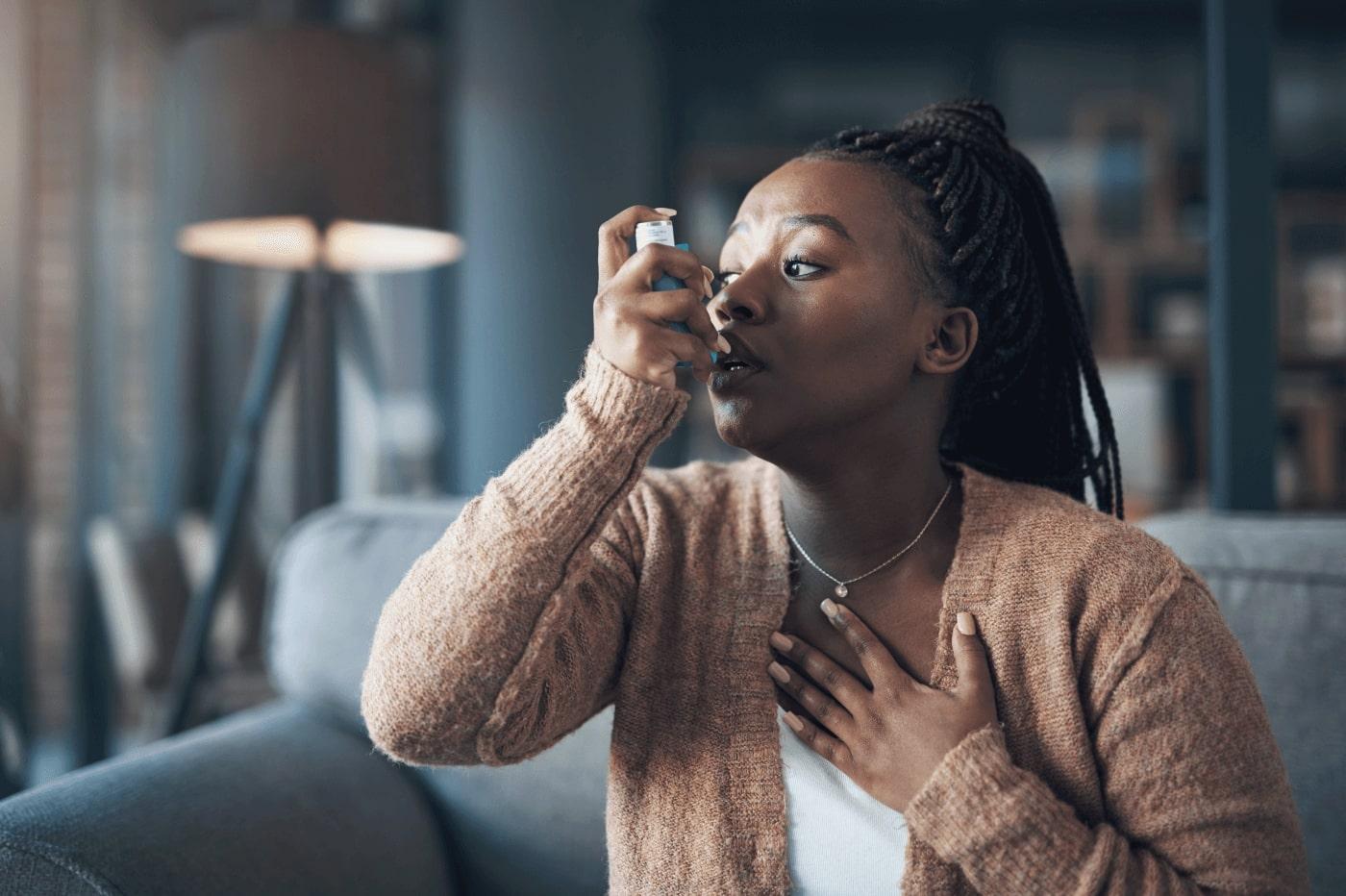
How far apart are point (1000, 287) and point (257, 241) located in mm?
1652

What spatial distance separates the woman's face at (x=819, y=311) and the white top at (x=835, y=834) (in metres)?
0.28

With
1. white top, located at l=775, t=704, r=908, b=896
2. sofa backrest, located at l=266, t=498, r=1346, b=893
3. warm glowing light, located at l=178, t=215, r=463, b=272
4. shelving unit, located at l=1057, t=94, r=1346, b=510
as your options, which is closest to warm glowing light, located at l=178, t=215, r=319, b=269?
warm glowing light, located at l=178, t=215, r=463, b=272

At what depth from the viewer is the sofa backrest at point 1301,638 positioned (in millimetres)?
1123

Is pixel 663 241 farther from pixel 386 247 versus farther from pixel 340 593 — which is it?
pixel 386 247

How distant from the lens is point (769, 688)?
→ 968mm

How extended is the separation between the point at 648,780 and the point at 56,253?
2.50 metres

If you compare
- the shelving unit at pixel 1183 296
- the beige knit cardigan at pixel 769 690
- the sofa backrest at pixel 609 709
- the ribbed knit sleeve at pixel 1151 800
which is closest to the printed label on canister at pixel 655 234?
the beige knit cardigan at pixel 769 690

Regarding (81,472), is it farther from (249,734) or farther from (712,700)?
(712,700)

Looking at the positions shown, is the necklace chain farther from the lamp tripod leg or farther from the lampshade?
Result: the lamp tripod leg

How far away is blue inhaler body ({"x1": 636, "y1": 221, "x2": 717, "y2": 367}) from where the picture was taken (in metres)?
0.86

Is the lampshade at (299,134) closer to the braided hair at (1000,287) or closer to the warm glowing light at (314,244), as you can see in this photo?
the warm glowing light at (314,244)

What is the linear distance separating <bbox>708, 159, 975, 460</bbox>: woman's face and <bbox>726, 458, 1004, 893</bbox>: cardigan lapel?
0.44ft

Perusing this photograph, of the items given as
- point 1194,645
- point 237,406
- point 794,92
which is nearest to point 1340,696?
point 1194,645

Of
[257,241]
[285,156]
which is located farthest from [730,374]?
[257,241]
